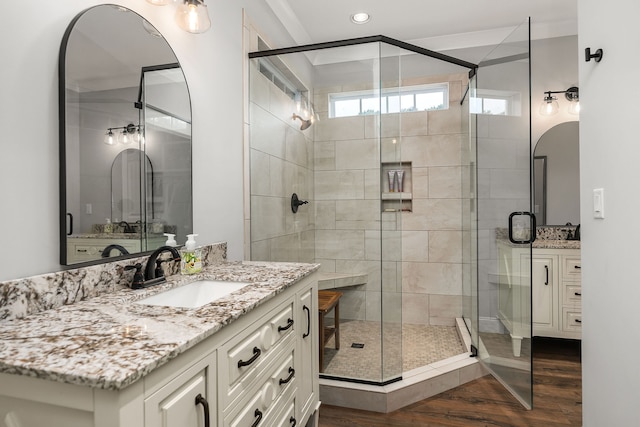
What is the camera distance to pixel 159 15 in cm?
152

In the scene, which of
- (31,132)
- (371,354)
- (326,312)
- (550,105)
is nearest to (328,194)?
(326,312)

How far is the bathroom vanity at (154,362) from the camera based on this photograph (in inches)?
24.9

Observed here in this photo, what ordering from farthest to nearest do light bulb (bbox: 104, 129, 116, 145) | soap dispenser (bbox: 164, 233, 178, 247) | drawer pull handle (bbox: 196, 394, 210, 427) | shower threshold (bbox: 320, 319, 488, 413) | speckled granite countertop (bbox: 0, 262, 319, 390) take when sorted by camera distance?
shower threshold (bbox: 320, 319, 488, 413) → soap dispenser (bbox: 164, 233, 178, 247) → light bulb (bbox: 104, 129, 116, 145) → drawer pull handle (bbox: 196, 394, 210, 427) → speckled granite countertop (bbox: 0, 262, 319, 390)

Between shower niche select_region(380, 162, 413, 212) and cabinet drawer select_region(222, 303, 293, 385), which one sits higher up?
shower niche select_region(380, 162, 413, 212)

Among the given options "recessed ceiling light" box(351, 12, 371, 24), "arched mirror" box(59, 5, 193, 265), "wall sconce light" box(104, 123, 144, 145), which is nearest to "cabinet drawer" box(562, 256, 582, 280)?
"recessed ceiling light" box(351, 12, 371, 24)

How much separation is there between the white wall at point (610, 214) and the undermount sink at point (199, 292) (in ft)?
4.50

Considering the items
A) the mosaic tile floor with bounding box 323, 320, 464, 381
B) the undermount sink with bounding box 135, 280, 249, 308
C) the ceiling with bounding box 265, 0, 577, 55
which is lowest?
the mosaic tile floor with bounding box 323, 320, 464, 381

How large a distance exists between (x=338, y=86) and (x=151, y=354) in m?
2.12

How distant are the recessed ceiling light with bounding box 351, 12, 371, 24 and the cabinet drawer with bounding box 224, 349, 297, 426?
268cm

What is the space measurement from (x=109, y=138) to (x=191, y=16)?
66cm

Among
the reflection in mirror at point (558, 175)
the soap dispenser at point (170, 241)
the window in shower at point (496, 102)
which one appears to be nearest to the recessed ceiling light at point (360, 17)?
the window in shower at point (496, 102)

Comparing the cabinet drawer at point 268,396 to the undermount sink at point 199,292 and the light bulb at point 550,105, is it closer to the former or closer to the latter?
the undermount sink at point 199,292

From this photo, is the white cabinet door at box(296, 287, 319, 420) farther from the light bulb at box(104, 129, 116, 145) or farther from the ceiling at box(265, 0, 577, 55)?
the ceiling at box(265, 0, 577, 55)

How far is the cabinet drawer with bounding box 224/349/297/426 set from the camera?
101cm
